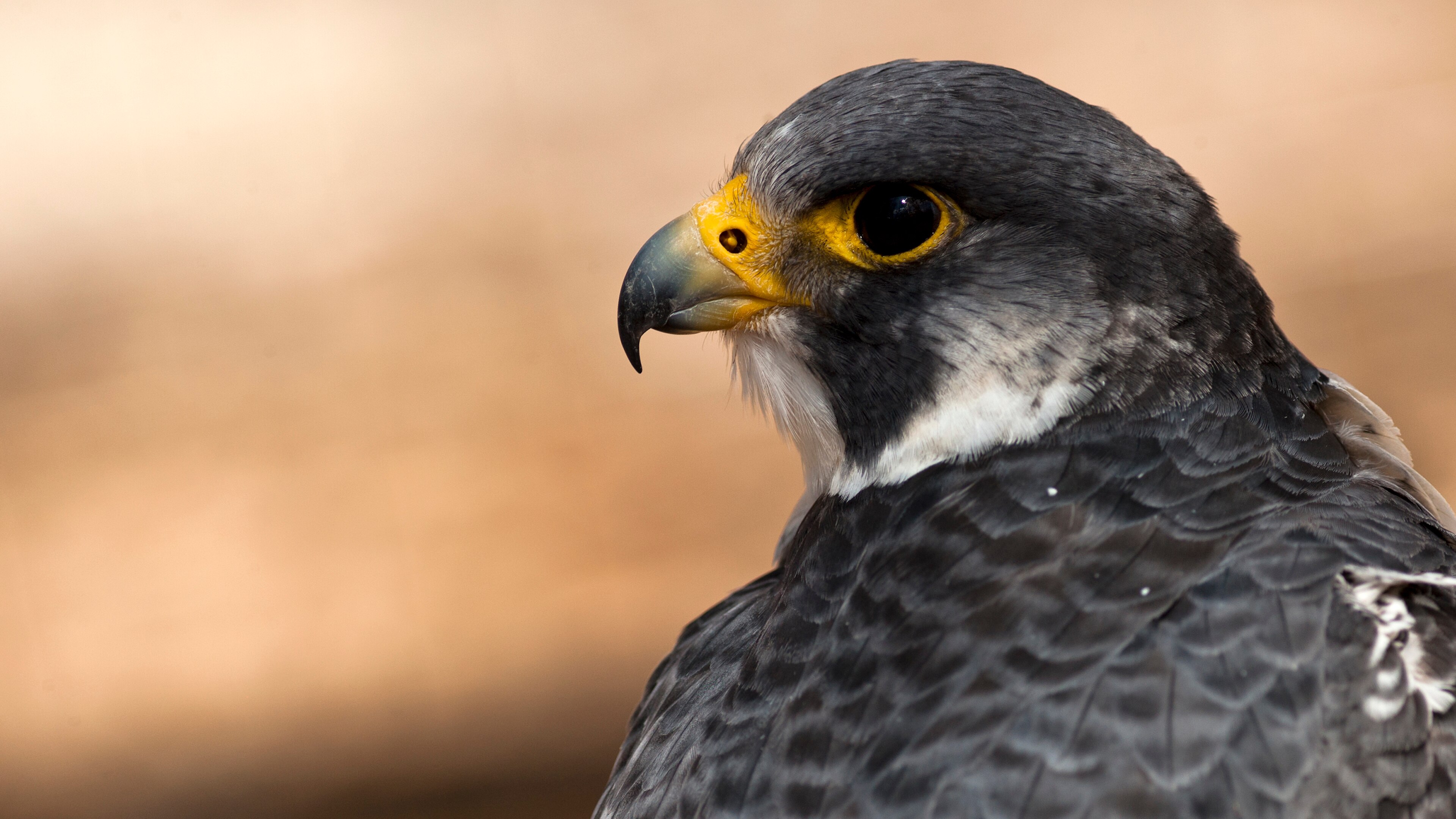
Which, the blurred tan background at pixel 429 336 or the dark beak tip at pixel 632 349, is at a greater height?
the blurred tan background at pixel 429 336

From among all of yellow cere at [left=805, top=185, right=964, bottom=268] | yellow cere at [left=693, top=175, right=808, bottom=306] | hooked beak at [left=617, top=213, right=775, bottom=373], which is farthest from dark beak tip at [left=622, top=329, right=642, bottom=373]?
yellow cere at [left=805, top=185, right=964, bottom=268]

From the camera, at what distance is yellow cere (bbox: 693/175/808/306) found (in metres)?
1.82

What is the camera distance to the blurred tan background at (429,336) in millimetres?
5121

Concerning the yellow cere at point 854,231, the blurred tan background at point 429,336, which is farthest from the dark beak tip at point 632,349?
the blurred tan background at point 429,336

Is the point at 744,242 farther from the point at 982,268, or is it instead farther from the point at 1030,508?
the point at 1030,508

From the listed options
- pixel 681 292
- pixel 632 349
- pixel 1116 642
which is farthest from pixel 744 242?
pixel 1116 642

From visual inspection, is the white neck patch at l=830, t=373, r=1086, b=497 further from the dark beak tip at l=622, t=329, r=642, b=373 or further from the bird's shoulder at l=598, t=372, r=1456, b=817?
the dark beak tip at l=622, t=329, r=642, b=373

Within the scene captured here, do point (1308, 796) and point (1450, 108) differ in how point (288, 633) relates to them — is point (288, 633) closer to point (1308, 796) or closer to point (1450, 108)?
point (1308, 796)

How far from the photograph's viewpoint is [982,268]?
5.47ft

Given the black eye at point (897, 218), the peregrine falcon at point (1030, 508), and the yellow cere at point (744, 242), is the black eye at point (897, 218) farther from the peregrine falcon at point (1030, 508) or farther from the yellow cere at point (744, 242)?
the yellow cere at point (744, 242)

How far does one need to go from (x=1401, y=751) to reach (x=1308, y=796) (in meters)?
0.11

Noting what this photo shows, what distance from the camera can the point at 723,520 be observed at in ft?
17.7

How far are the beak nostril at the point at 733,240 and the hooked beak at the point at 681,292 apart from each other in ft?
0.09

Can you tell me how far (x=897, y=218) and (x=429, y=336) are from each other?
14.6 ft
